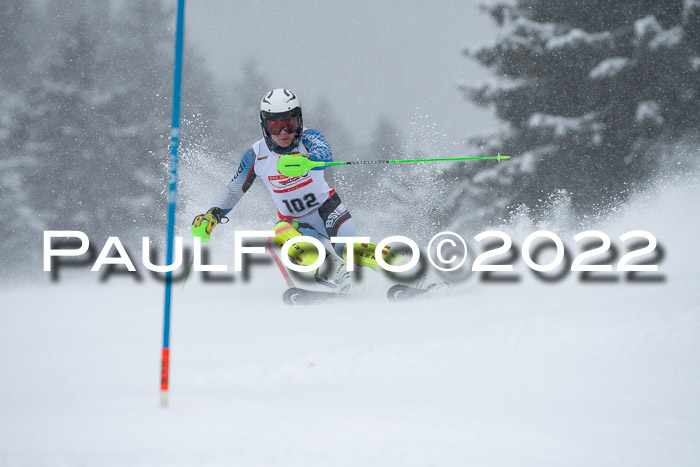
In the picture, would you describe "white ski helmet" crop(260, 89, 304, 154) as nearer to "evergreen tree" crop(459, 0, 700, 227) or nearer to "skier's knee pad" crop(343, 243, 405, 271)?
"skier's knee pad" crop(343, 243, 405, 271)

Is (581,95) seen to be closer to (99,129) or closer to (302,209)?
(302,209)

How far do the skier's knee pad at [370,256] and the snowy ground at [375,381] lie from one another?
332 millimetres

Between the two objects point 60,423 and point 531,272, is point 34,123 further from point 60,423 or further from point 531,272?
point 60,423

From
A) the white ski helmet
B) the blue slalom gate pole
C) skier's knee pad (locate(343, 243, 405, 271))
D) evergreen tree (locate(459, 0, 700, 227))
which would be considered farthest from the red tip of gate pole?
evergreen tree (locate(459, 0, 700, 227))

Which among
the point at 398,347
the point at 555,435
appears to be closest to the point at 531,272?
the point at 398,347

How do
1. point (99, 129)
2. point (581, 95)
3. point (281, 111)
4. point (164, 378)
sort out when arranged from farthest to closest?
point (99, 129), point (581, 95), point (281, 111), point (164, 378)

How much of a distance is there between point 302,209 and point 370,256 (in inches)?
33.9

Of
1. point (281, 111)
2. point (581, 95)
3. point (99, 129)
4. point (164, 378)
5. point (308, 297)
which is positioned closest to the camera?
point (164, 378)

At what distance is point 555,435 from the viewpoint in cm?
254

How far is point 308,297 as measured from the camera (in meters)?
6.50

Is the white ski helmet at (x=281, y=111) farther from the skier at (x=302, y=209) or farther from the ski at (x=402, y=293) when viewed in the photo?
the ski at (x=402, y=293)

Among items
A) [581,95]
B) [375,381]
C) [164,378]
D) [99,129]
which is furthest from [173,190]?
[99,129]

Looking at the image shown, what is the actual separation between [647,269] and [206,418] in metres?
4.98

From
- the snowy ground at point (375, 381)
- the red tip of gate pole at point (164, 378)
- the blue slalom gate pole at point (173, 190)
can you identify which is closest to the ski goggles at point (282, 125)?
the snowy ground at point (375, 381)
